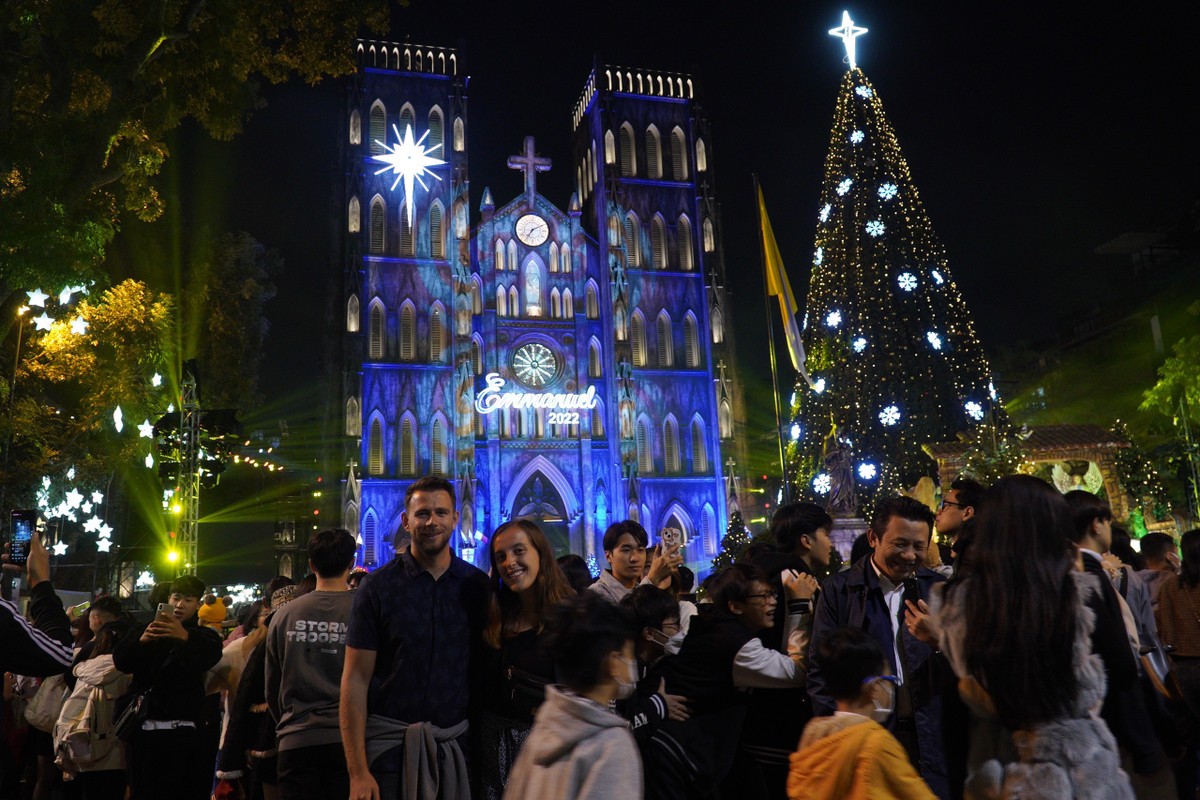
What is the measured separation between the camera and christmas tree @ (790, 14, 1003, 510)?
19984 mm

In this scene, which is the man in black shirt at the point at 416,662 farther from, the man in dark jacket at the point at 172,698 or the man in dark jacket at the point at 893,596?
the man in dark jacket at the point at 172,698

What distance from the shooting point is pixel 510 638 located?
383cm

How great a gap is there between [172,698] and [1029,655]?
467 centimetres

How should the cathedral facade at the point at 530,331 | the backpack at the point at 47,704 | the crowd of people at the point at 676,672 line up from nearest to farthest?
1. the crowd of people at the point at 676,672
2. the backpack at the point at 47,704
3. the cathedral facade at the point at 530,331

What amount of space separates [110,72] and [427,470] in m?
27.3

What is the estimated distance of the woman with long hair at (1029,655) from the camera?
100 inches

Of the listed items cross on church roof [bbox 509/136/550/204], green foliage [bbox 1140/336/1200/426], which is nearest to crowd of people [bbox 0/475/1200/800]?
green foliage [bbox 1140/336/1200/426]

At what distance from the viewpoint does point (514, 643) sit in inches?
149

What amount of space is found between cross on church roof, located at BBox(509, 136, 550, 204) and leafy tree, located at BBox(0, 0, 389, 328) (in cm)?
2795

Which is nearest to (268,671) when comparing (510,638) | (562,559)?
(510,638)

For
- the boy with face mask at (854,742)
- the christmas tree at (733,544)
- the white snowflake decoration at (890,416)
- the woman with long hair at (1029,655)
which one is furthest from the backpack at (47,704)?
the white snowflake decoration at (890,416)

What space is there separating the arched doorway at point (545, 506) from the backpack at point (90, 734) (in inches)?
1217

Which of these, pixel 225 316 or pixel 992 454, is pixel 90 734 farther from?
pixel 225 316

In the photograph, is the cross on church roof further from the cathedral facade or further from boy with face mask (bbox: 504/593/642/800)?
boy with face mask (bbox: 504/593/642/800)
